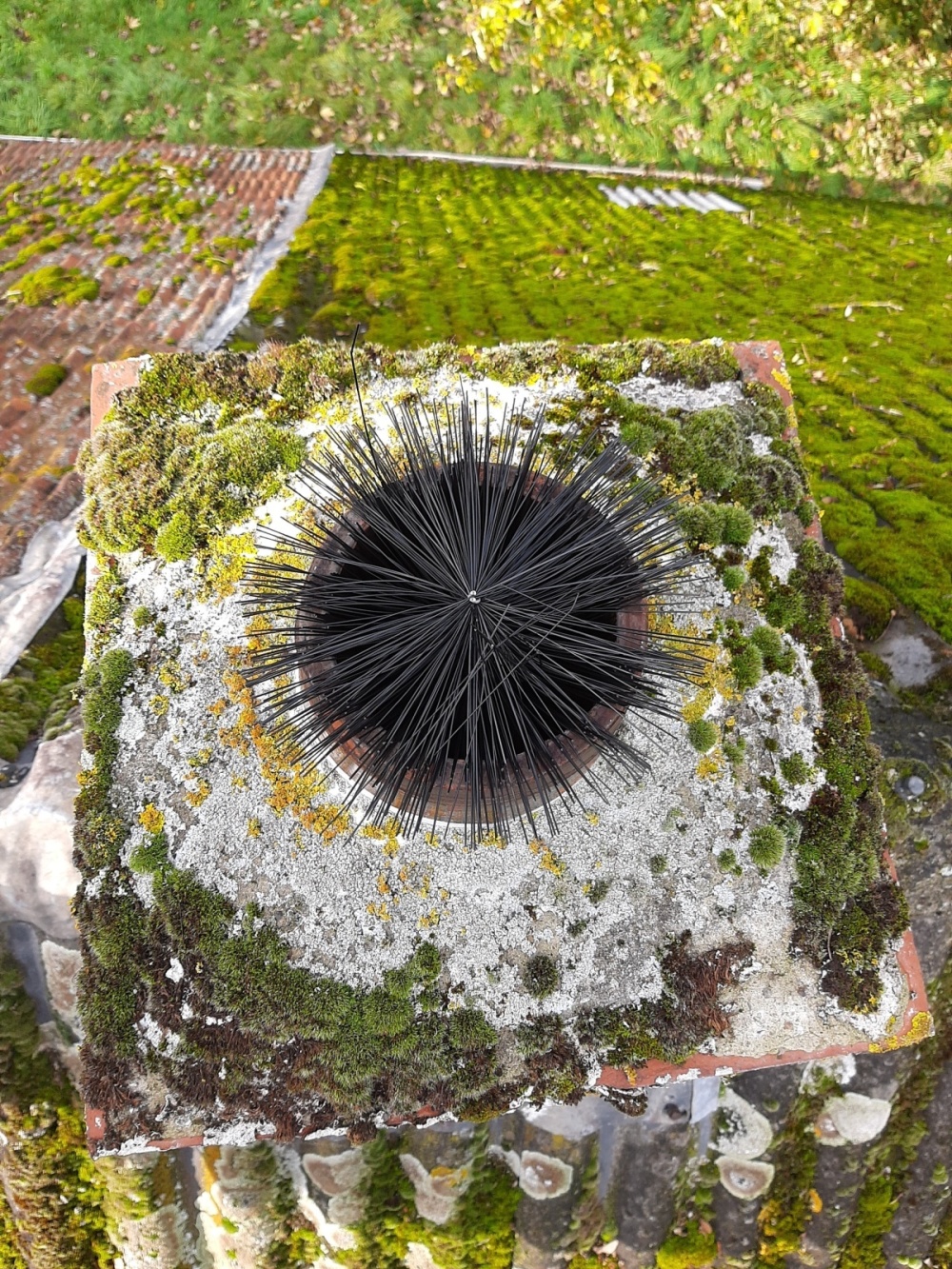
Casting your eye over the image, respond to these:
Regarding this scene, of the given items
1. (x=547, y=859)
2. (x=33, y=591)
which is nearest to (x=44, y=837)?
(x=33, y=591)

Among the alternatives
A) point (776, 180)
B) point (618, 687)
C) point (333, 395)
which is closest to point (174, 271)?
point (333, 395)

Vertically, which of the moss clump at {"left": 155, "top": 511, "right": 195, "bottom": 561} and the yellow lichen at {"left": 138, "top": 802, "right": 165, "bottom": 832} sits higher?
the moss clump at {"left": 155, "top": 511, "right": 195, "bottom": 561}

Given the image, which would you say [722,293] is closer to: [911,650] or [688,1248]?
[911,650]

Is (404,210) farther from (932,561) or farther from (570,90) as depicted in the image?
(932,561)

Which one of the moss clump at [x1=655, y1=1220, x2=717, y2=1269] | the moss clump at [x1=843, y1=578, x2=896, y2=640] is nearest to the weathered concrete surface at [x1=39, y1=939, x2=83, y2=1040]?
the moss clump at [x1=655, y1=1220, x2=717, y2=1269]

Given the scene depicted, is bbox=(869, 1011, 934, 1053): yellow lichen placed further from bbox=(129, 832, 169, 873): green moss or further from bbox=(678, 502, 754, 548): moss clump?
bbox=(129, 832, 169, 873): green moss

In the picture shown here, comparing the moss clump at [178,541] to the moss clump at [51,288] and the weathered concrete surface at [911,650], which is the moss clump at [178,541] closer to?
the moss clump at [51,288]
